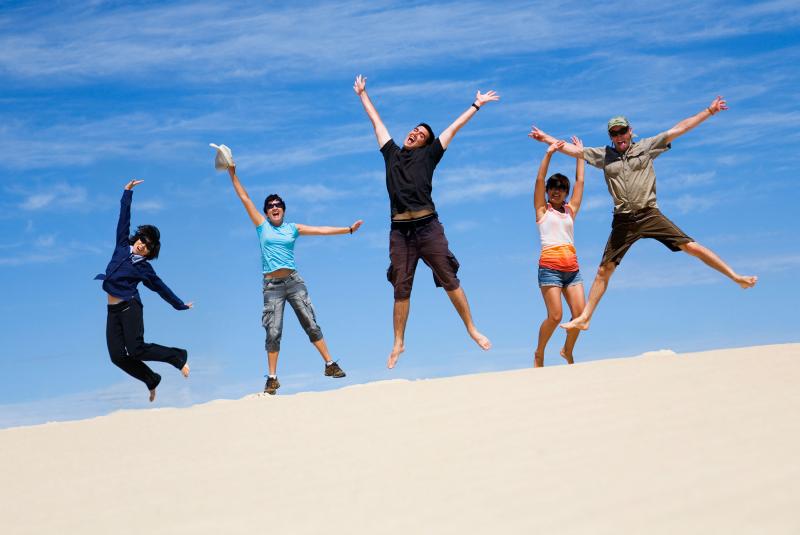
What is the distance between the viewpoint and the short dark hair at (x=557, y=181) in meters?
9.92

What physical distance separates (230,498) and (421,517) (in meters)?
1.42

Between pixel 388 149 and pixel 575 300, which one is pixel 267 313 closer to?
pixel 388 149

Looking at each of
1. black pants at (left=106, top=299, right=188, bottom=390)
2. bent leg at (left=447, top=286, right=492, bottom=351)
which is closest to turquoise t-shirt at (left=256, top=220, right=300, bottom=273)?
black pants at (left=106, top=299, right=188, bottom=390)

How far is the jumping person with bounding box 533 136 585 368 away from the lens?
979 cm

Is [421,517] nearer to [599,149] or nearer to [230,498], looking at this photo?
[230,498]

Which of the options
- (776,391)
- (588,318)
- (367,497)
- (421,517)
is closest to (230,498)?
(367,497)

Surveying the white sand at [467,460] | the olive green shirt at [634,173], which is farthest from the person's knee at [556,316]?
the white sand at [467,460]

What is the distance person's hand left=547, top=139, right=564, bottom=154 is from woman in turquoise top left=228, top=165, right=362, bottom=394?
277 cm

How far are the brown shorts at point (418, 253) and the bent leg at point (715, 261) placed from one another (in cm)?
242

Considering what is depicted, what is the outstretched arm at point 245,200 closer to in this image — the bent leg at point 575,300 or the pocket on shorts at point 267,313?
the pocket on shorts at point 267,313

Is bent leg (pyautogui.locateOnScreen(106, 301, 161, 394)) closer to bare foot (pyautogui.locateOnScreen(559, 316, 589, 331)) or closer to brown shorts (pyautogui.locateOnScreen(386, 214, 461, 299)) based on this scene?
brown shorts (pyautogui.locateOnScreen(386, 214, 461, 299))

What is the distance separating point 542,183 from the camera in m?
9.73

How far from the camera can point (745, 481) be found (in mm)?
4852

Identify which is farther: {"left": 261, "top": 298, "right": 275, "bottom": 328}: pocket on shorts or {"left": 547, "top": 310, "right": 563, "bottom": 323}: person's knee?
{"left": 261, "top": 298, "right": 275, "bottom": 328}: pocket on shorts
